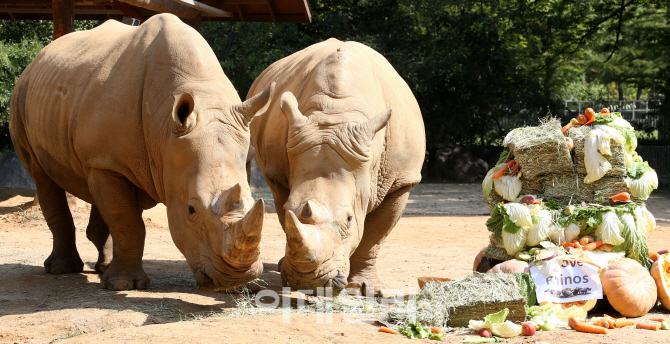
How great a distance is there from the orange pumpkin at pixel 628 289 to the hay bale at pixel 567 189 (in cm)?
82

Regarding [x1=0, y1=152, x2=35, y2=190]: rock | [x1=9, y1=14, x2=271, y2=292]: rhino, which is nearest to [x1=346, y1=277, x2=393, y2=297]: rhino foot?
[x1=9, y1=14, x2=271, y2=292]: rhino

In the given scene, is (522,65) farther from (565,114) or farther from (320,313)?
(320,313)

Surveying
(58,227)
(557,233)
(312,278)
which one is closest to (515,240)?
(557,233)

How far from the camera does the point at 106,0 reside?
420 inches

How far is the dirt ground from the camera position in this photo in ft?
14.6

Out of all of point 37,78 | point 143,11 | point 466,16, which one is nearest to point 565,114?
point 466,16

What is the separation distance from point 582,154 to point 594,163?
172 millimetres

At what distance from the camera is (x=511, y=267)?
570 centimetres

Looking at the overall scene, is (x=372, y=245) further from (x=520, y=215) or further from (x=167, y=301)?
(x=167, y=301)

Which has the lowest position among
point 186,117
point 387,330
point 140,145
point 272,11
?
point 387,330

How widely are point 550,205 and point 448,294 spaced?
1.66 meters

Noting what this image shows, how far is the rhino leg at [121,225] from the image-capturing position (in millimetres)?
5898

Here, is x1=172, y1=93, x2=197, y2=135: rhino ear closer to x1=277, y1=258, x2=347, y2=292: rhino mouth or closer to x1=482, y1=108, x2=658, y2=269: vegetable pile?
x1=277, y1=258, x2=347, y2=292: rhino mouth

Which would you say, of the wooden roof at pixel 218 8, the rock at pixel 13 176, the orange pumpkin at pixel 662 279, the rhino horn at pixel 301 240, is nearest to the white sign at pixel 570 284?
the orange pumpkin at pixel 662 279
